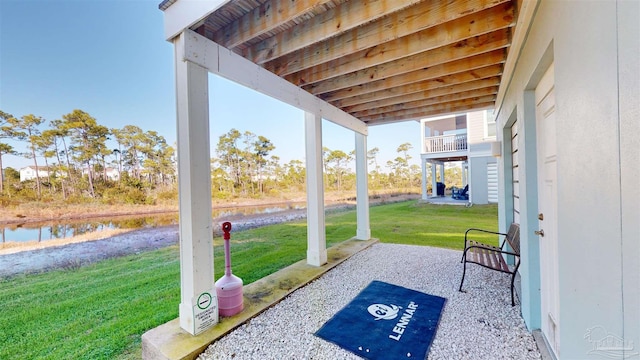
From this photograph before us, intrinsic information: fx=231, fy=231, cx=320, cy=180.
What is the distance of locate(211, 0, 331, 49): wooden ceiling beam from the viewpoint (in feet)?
6.27

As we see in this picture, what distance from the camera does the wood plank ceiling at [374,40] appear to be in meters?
1.99

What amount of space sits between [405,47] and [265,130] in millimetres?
13156

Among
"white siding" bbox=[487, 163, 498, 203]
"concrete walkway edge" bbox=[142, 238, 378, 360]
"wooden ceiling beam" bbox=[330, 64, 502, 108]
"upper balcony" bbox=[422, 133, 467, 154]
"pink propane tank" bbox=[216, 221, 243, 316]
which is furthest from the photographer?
"upper balcony" bbox=[422, 133, 467, 154]

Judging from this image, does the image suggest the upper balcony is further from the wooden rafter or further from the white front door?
the white front door

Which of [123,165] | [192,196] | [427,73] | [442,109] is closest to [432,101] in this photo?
[442,109]

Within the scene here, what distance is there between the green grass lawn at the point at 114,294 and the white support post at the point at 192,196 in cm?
58

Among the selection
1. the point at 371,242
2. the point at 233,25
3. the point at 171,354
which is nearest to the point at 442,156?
the point at 371,242

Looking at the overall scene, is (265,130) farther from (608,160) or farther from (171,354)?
(608,160)

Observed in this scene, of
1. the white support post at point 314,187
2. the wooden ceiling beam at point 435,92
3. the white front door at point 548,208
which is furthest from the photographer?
the white support post at point 314,187

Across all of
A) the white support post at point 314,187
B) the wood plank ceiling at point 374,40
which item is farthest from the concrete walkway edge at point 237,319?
the wood plank ceiling at point 374,40

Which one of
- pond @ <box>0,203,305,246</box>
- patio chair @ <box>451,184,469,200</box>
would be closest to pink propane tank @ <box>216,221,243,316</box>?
pond @ <box>0,203,305,246</box>

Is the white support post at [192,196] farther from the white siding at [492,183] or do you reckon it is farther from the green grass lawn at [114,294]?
the white siding at [492,183]

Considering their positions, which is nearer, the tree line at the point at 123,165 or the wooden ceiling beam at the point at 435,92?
the wooden ceiling beam at the point at 435,92

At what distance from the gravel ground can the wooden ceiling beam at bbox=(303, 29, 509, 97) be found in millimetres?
2667
